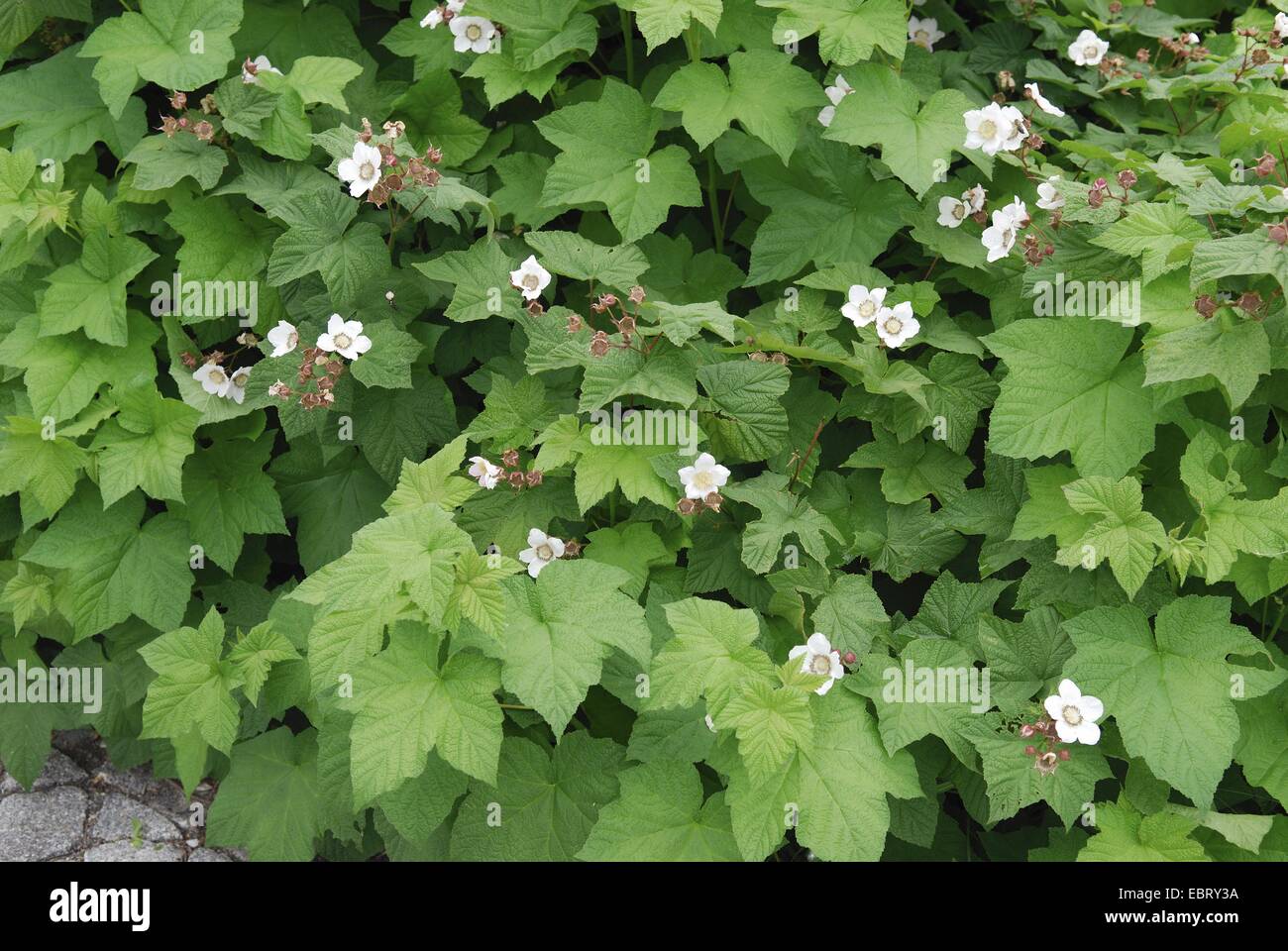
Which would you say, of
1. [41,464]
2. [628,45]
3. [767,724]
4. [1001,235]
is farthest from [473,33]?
[767,724]

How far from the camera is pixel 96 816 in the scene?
348 cm

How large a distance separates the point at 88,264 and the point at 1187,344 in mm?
2742

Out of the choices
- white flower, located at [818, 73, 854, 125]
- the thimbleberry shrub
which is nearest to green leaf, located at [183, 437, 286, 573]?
the thimbleberry shrub

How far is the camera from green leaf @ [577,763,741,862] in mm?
2727

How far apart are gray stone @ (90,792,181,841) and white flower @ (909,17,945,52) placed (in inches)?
122

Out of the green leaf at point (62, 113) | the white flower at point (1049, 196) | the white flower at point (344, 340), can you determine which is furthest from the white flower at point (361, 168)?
the white flower at point (1049, 196)

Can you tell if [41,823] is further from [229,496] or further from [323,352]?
[323,352]

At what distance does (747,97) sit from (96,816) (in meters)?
2.67

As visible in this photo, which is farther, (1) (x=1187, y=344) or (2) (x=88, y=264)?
(2) (x=88, y=264)

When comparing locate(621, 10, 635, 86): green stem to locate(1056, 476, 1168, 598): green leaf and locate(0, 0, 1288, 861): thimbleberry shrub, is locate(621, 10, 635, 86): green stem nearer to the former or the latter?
locate(0, 0, 1288, 861): thimbleberry shrub

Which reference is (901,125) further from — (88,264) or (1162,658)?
(88,264)

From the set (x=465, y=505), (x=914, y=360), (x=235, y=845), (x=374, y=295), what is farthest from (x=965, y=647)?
(x=235, y=845)

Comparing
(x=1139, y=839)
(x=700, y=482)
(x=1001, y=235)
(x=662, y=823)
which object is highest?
(x=1001, y=235)

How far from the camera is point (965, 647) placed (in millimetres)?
2844
